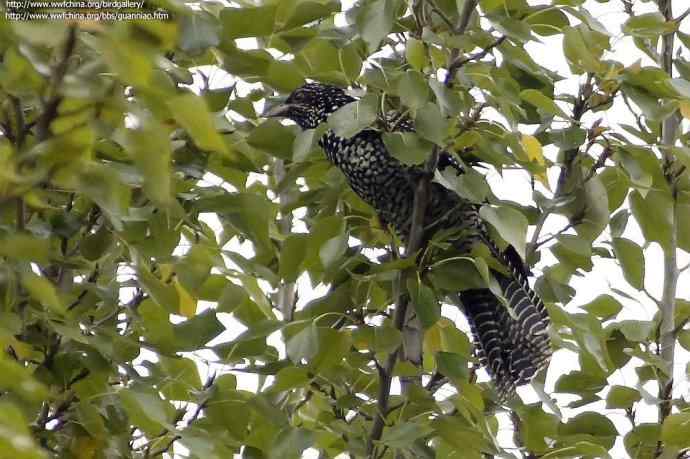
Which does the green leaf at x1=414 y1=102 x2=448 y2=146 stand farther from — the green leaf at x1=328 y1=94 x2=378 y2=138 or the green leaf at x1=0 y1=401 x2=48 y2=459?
the green leaf at x1=0 y1=401 x2=48 y2=459

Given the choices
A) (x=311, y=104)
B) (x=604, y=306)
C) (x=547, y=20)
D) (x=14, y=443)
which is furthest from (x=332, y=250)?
(x=14, y=443)

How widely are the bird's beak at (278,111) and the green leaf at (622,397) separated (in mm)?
1402

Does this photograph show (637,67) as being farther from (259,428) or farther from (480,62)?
(259,428)

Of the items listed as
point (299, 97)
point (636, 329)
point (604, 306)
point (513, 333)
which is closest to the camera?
point (636, 329)

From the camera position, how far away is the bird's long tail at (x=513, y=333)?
3.30m

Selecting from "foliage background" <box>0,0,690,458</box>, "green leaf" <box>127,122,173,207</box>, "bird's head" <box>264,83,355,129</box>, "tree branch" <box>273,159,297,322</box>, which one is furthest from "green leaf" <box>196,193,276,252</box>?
"bird's head" <box>264,83,355,129</box>

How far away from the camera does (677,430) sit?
8.73 feet

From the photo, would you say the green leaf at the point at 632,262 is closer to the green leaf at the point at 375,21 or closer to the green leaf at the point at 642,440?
the green leaf at the point at 642,440

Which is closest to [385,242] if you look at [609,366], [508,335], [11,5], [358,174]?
[358,174]

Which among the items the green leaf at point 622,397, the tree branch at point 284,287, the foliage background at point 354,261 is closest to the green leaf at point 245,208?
the foliage background at point 354,261

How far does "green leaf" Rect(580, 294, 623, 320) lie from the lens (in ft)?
9.91

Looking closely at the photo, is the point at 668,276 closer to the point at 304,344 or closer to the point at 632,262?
the point at 632,262

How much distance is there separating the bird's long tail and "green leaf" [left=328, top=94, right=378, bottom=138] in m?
0.99

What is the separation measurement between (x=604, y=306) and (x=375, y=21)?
40.2 inches
